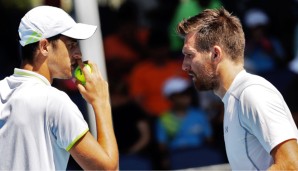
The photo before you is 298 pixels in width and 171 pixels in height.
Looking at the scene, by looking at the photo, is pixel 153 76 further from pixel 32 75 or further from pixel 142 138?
pixel 32 75

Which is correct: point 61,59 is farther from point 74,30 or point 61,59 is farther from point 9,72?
point 9,72

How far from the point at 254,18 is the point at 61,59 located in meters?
4.81

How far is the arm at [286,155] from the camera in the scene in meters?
3.24

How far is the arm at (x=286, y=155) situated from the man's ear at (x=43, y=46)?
3.41 ft

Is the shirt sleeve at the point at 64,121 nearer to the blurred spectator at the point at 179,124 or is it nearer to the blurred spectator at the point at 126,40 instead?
the blurred spectator at the point at 179,124

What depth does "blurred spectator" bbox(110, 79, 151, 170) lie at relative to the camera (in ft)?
23.5

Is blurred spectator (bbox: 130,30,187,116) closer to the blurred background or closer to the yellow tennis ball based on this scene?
the blurred background

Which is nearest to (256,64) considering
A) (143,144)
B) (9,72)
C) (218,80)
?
(143,144)

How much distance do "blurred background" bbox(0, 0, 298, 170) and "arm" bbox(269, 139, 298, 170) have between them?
3828mm

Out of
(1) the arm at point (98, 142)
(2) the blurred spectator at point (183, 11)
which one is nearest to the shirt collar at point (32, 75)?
(1) the arm at point (98, 142)

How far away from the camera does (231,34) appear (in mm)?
3650

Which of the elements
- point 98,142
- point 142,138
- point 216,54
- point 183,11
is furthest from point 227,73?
point 183,11

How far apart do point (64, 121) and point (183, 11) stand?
4.64 metres

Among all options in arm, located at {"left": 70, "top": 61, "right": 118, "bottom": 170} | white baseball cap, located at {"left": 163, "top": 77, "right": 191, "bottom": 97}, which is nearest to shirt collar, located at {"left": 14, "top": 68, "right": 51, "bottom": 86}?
arm, located at {"left": 70, "top": 61, "right": 118, "bottom": 170}
